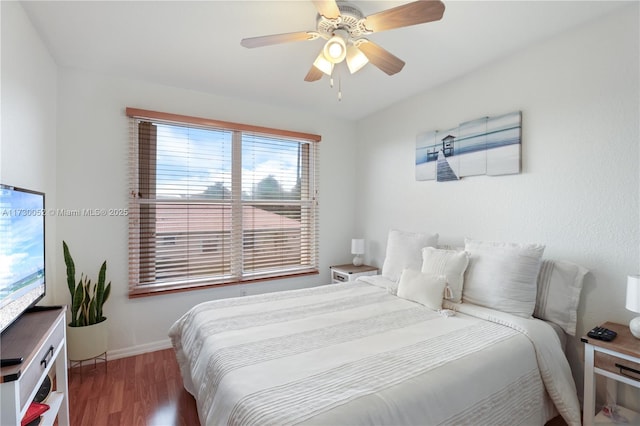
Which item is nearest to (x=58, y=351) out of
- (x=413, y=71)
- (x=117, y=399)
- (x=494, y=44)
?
(x=117, y=399)

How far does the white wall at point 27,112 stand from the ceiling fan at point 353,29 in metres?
1.34

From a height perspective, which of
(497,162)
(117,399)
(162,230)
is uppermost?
(497,162)

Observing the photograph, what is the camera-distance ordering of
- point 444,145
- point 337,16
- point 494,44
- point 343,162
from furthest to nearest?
point 343,162
point 444,145
point 494,44
point 337,16

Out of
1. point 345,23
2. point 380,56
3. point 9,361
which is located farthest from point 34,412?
point 380,56

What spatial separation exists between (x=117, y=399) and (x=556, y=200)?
3.43 metres

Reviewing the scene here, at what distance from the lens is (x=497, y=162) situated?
2.42 m

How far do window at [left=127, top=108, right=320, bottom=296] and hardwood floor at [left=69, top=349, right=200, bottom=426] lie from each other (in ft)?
2.10

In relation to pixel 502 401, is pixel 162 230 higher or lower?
higher

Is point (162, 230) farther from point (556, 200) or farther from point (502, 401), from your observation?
point (556, 200)

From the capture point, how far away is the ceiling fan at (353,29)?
4.69 ft

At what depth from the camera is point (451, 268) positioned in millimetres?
2244

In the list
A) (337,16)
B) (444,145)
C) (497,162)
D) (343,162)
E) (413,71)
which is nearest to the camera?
(337,16)

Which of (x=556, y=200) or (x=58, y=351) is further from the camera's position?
(x=556, y=200)

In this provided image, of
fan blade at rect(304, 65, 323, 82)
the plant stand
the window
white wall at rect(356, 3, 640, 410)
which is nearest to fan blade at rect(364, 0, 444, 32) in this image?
fan blade at rect(304, 65, 323, 82)
